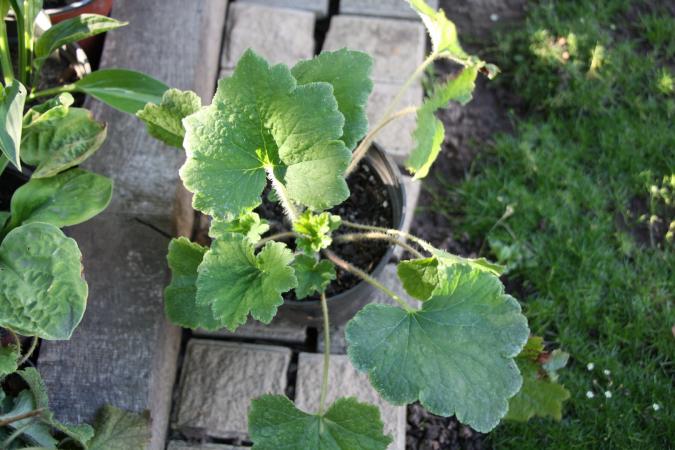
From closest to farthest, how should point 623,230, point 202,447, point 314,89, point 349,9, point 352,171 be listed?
point 314,89, point 202,447, point 352,171, point 623,230, point 349,9

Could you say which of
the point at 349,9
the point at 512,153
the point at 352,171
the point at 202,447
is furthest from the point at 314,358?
the point at 349,9

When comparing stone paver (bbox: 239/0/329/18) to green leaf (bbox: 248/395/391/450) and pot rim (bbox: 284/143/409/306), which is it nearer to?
pot rim (bbox: 284/143/409/306)

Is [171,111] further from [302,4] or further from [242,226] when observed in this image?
[302,4]

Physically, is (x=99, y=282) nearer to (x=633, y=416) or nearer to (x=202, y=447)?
(x=202, y=447)

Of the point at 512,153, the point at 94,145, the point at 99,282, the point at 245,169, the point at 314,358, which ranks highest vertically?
the point at 245,169

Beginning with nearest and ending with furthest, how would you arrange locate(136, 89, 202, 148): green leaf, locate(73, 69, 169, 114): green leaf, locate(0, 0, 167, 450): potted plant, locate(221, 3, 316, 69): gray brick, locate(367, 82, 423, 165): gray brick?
locate(0, 0, 167, 450): potted plant, locate(136, 89, 202, 148): green leaf, locate(73, 69, 169, 114): green leaf, locate(367, 82, 423, 165): gray brick, locate(221, 3, 316, 69): gray brick

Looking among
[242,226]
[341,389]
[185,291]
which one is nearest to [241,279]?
[242,226]

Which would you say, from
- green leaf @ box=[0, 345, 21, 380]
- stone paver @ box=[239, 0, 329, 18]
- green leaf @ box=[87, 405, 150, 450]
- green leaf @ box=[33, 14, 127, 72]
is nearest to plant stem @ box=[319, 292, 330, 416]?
green leaf @ box=[87, 405, 150, 450]
